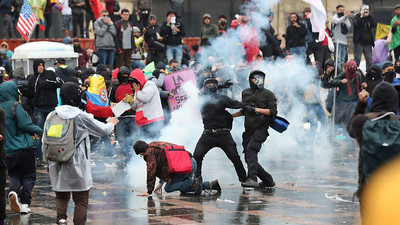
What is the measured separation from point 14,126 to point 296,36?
1184 cm

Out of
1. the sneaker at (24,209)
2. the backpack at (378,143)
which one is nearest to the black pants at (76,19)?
the sneaker at (24,209)

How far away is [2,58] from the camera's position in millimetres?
20312

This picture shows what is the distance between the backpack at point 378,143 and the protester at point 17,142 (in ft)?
15.5

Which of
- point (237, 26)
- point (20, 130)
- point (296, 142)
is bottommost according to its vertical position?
point (296, 142)

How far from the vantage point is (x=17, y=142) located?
34.5 ft

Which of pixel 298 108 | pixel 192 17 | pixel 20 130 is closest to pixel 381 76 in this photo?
pixel 298 108

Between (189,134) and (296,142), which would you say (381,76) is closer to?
(296,142)

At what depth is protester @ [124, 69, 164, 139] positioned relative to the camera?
45.6 ft

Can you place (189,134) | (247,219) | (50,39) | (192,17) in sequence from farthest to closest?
(192,17), (50,39), (189,134), (247,219)

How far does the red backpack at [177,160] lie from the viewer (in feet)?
37.4

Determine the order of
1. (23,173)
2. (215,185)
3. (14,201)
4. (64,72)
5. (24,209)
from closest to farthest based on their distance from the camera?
(14,201), (24,209), (23,173), (215,185), (64,72)

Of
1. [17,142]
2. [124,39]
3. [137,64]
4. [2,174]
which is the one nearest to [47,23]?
[124,39]

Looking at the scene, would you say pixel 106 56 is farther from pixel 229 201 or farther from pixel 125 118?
pixel 229 201

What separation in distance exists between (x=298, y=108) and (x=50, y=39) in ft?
25.7
